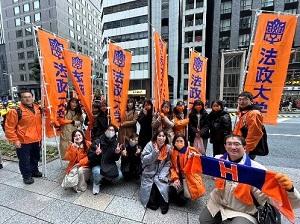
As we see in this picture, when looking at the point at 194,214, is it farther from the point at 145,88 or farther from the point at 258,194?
the point at 145,88

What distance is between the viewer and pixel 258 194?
6.77 feet

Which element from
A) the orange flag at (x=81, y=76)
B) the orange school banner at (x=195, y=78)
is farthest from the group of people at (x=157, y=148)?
the orange school banner at (x=195, y=78)

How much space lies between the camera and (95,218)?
9.14 feet

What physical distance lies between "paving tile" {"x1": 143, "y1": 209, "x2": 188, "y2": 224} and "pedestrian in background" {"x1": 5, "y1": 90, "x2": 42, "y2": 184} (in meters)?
2.58

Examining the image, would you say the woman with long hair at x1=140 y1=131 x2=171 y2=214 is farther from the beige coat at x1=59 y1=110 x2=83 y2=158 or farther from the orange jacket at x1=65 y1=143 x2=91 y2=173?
the beige coat at x1=59 y1=110 x2=83 y2=158

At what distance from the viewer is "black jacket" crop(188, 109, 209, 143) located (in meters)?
4.20

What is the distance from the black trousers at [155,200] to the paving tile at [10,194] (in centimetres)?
227

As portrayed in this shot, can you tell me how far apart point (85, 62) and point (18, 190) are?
3.10 meters

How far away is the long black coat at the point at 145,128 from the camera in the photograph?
4.27 m

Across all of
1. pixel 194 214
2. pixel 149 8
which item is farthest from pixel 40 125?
pixel 149 8

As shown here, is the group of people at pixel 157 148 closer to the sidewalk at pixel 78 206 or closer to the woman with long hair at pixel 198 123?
the woman with long hair at pixel 198 123

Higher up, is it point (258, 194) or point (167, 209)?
point (258, 194)

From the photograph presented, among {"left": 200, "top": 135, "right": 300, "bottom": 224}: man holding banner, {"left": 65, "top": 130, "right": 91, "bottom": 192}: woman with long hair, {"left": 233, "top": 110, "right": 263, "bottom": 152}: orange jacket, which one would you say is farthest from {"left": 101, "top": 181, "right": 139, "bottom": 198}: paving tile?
{"left": 233, "top": 110, "right": 263, "bottom": 152}: orange jacket

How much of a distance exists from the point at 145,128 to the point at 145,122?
14 centimetres
